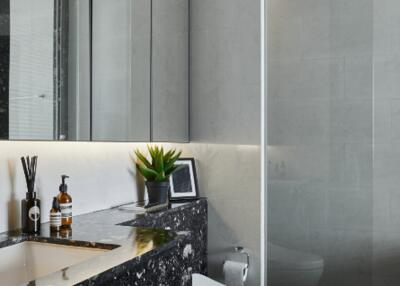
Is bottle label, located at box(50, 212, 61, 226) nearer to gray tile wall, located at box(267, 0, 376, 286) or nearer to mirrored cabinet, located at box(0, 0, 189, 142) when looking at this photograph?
mirrored cabinet, located at box(0, 0, 189, 142)

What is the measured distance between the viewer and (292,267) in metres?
2.50

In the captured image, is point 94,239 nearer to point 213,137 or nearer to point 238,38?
point 213,137

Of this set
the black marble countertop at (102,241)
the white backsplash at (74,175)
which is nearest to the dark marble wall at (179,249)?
the black marble countertop at (102,241)

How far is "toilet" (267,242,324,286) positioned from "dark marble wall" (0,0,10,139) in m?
1.64

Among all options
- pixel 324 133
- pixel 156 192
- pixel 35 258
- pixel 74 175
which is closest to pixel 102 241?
pixel 35 258

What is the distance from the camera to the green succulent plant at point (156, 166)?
2.32m

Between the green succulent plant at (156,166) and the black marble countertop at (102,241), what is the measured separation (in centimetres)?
44

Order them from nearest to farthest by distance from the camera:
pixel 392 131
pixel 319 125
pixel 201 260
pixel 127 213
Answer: pixel 127 213 → pixel 392 131 → pixel 319 125 → pixel 201 260

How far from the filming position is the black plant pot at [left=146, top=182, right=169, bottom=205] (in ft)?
7.52

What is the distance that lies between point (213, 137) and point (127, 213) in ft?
2.75

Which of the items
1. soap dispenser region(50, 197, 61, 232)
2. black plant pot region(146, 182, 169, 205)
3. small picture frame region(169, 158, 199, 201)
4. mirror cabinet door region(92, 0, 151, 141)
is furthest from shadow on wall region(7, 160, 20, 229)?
small picture frame region(169, 158, 199, 201)

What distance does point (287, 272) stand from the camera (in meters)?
2.51

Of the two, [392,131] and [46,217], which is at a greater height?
[392,131]

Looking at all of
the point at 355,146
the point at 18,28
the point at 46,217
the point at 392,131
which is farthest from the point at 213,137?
the point at 18,28
